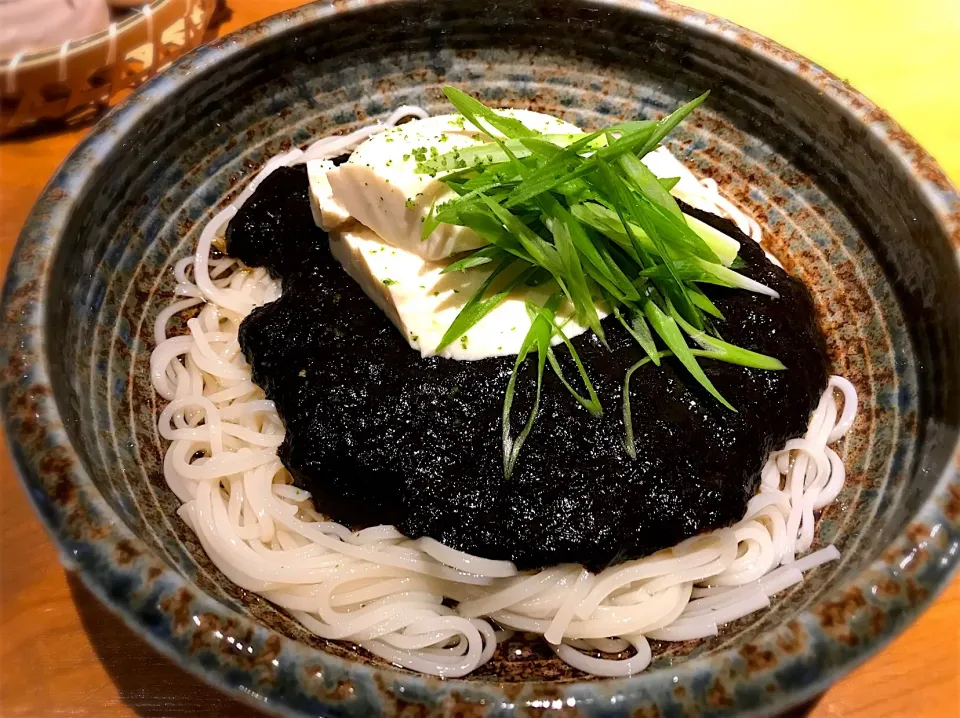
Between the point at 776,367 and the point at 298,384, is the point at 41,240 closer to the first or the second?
the point at 298,384

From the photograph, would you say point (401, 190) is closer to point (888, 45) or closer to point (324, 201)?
point (324, 201)

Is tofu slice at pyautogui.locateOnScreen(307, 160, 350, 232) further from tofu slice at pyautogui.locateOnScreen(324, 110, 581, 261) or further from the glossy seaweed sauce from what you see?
the glossy seaweed sauce

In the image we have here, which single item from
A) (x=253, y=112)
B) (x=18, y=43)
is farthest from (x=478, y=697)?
(x=18, y=43)

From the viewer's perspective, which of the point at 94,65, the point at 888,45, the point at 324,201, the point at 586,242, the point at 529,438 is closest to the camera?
the point at 529,438

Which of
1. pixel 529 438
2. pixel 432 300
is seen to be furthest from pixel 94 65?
pixel 529 438

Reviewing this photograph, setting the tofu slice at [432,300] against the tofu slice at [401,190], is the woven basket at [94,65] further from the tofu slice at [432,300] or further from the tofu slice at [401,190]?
the tofu slice at [432,300]
